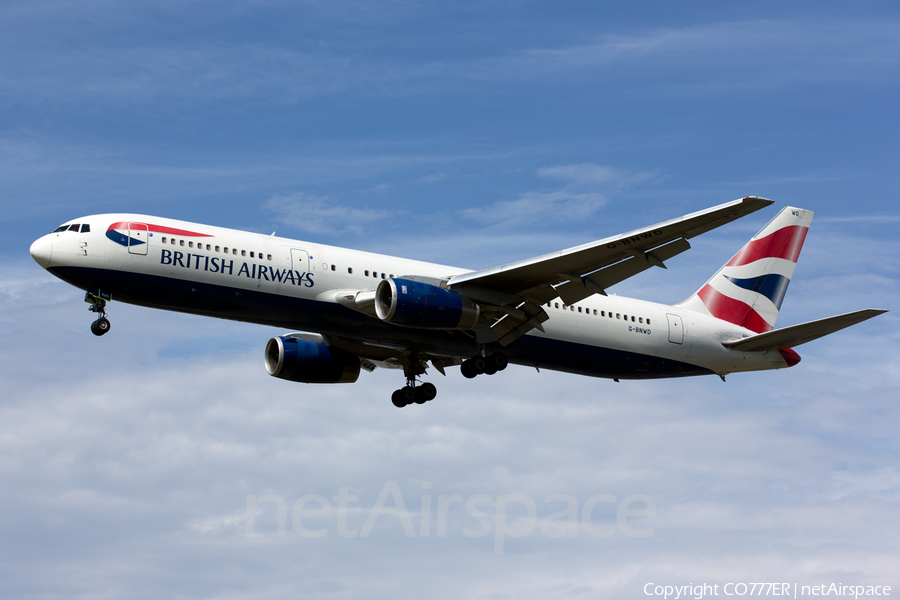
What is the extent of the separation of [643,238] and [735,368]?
12486mm

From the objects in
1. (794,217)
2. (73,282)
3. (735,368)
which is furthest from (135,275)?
(794,217)

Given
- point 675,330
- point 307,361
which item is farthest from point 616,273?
point 307,361

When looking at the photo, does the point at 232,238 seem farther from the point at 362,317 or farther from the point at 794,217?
the point at 794,217

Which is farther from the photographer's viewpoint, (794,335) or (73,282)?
(794,335)

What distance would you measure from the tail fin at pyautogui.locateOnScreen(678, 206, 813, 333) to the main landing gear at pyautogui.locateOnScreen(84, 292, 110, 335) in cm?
2342

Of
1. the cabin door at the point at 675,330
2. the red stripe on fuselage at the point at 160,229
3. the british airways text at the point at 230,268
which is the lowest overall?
the british airways text at the point at 230,268

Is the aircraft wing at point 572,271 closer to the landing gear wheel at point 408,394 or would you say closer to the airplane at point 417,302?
the airplane at point 417,302

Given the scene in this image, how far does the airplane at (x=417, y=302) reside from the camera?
30250mm

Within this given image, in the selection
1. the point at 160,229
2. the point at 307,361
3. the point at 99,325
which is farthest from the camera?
the point at 307,361

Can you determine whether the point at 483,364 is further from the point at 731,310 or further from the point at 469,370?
the point at 731,310

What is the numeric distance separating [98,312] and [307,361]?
9616mm

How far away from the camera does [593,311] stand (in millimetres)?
36500

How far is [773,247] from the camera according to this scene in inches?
1682

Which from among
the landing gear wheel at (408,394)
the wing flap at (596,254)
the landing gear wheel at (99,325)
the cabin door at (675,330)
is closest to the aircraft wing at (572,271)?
the wing flap at (596,254)
